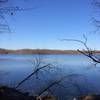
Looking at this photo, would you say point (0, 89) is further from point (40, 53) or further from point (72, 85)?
point (72, 85)

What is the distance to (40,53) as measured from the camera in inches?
709

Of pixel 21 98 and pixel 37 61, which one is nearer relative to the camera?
pixel 21 98

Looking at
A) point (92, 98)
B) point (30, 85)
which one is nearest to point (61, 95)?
point (30, 85)

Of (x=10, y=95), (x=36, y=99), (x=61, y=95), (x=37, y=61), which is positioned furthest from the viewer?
(x=61, y=95)

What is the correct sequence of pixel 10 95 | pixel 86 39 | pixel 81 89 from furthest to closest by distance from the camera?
pixel 81 89 < pixel 10 95 < pixel 86 39

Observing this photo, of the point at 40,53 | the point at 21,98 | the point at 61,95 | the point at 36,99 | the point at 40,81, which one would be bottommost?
the point at 40,81

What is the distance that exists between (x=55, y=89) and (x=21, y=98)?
314 inches

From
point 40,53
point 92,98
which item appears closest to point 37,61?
point 40,53

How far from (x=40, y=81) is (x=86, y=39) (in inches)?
574

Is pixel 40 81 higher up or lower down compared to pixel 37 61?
lower down

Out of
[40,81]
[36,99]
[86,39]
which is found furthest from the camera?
[40,81]

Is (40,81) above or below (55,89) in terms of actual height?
below

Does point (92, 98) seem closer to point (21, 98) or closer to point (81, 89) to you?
point (21, 98)

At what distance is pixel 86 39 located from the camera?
8.17 metres
